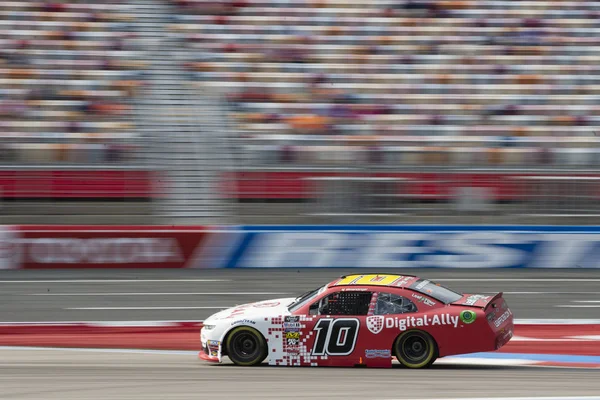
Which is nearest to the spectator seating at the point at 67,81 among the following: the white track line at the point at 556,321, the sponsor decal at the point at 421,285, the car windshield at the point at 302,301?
the white track line at the point at 556,321

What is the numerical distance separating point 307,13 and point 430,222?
929 centimetres

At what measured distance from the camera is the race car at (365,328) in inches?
337

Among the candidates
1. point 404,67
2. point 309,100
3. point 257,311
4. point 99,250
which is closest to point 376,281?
point 257,311

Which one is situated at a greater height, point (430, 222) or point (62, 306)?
point (430, 222)

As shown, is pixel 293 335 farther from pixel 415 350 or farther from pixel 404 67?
pixel 404 67

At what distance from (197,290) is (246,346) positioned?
6221 mm

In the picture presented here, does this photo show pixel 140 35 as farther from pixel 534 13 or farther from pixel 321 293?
pixel 321 293

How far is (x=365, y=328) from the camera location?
8.66 meters

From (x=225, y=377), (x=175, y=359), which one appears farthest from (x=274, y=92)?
(x=225, y=377)

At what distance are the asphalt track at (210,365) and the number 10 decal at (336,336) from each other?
0.64ft

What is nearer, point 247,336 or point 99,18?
point 247,336

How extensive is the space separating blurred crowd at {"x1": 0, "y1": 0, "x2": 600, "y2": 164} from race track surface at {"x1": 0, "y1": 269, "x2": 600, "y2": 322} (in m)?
2.77

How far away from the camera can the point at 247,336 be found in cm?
903

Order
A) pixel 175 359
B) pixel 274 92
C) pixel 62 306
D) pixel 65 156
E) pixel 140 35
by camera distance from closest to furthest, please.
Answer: pixel 175 359, pixel 62 306, pixel 65 156, pixel 274 92, pixel 140 35
